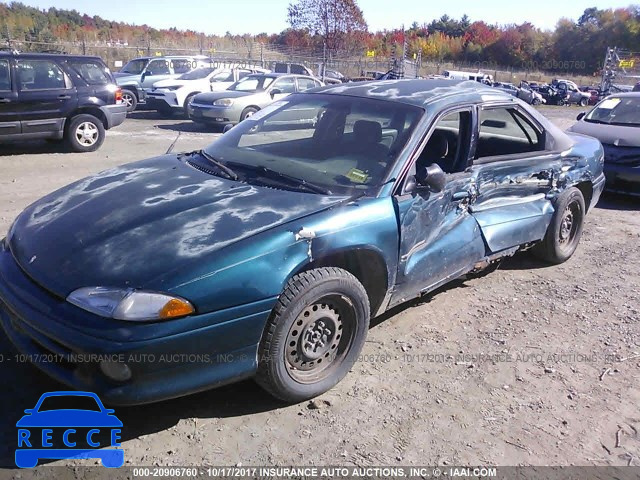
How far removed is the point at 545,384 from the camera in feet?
11.5

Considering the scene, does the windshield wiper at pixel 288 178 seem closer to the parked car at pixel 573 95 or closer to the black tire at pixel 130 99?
the black tire at pixel 130 99

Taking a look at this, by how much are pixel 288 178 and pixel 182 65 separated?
1766 centimetres

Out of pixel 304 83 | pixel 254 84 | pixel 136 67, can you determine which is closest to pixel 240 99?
pixel 254 84

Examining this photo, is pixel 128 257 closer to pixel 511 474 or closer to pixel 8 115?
pixel 511 474

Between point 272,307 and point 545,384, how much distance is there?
187 centimetres

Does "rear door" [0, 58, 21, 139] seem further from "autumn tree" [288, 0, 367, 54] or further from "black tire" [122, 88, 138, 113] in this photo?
"autumn tree" [288, 0, 367, 54]

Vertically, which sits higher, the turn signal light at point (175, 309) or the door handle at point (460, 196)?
the door handle at point (460, 196)

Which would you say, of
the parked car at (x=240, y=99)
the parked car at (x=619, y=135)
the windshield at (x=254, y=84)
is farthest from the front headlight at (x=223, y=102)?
the parked car at (x=619, y=135)

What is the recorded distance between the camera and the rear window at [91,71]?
10.2 m

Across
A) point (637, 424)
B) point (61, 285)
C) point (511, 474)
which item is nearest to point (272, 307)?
point (61, 285)

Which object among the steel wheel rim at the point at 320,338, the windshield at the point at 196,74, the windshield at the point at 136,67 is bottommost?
the steel wheel rim at the point at 320,338

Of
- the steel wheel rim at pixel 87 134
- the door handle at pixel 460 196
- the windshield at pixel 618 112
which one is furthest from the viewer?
the steel wheel rim at pixel 87 134

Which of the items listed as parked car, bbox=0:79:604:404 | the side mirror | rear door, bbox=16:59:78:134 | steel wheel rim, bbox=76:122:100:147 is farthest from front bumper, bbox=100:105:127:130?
the side mirror

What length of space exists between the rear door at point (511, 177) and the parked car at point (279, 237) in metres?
0.02
